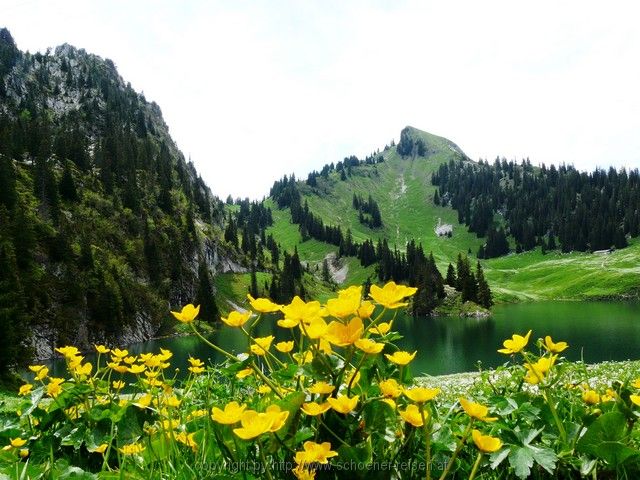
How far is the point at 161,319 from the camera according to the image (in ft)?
291

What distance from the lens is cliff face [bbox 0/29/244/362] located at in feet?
193

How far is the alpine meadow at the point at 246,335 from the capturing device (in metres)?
1.94

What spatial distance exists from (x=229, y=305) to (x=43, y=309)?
6524 centimetres

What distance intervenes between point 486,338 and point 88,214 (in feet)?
250

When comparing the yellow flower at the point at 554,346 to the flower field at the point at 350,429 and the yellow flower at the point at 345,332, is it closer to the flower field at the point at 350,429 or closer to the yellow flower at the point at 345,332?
the flower field at the point at 350,429

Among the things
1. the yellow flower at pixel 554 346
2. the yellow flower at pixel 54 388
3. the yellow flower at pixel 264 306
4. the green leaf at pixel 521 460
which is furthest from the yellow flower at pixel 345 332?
the yellow flower at pixel 54 388

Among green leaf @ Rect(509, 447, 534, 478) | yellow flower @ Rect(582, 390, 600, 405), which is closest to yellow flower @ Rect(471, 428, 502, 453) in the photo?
green leaf @ Rect(509, 447, 534, 478)

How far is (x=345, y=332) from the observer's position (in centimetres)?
175

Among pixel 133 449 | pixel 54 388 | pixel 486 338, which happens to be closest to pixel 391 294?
pixel 133 449

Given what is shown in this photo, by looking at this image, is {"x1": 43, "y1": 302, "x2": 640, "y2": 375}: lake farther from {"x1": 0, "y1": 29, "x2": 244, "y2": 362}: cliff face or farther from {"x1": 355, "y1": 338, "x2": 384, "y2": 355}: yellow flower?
{"x1": 355, "y1": 338, "x2": 384, "y2": 355}: yellow flower

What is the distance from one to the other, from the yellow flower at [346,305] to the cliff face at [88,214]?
30.6m

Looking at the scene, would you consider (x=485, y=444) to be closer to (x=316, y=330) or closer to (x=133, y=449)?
(x=316, y=330)

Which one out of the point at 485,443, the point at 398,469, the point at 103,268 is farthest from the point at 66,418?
the point at 103,268

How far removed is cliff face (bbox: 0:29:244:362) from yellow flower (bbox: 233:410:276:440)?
100 ft
